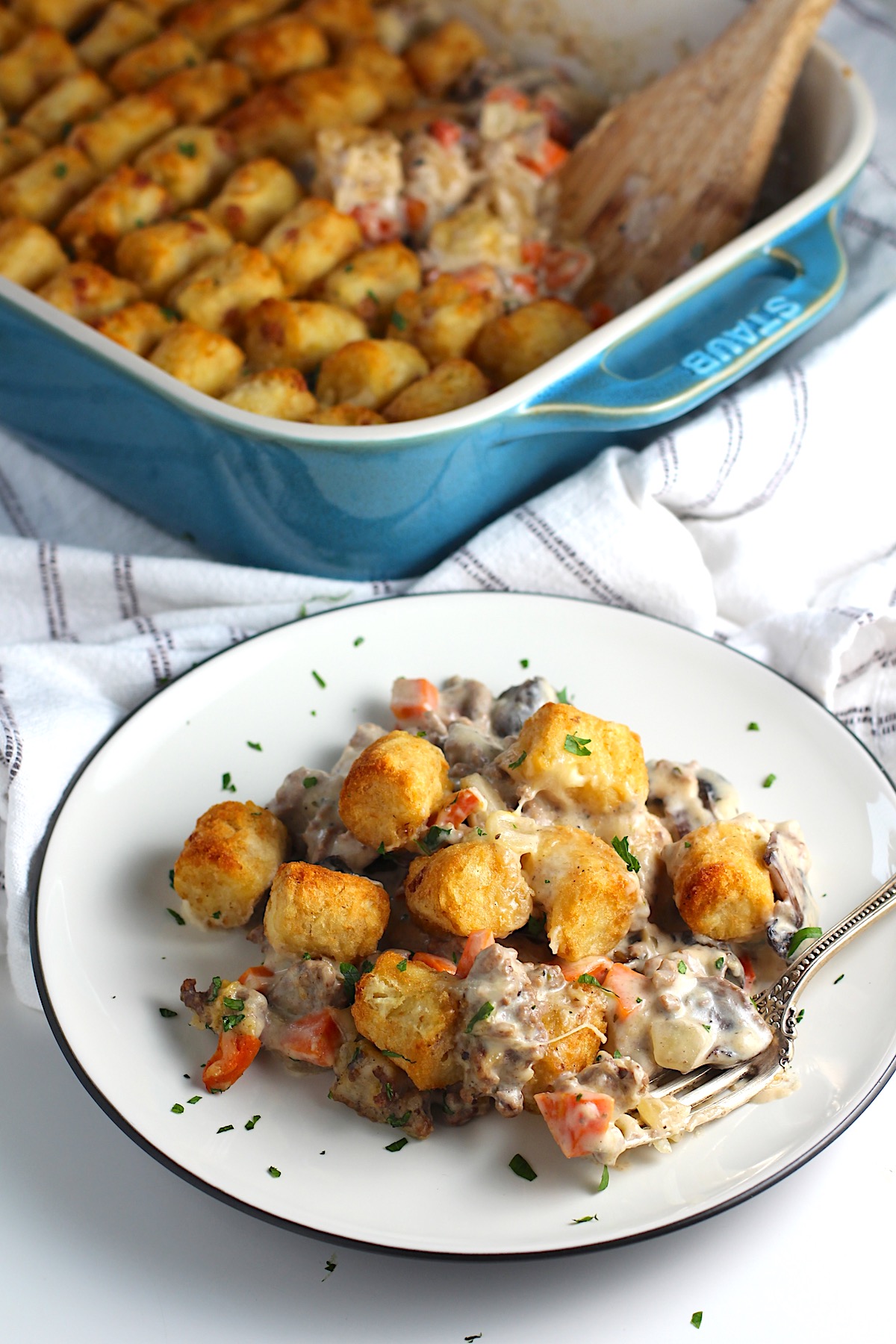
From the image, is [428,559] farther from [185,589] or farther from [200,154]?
[200,154]

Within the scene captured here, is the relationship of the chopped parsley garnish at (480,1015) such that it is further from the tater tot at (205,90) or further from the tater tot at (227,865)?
the tater tot at (205,90)

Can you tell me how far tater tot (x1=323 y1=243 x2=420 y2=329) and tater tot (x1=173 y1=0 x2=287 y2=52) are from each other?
2.60 feet

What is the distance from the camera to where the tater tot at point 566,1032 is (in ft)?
4.40

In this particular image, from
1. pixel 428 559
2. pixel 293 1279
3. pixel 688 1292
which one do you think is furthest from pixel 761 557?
pixel 293 1279

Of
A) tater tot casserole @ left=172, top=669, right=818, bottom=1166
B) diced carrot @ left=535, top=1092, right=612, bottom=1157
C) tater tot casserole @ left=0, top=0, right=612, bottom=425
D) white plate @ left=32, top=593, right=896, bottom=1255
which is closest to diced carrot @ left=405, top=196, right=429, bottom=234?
tater tot casserole @ left=0, top=0, right=612, bottom=425

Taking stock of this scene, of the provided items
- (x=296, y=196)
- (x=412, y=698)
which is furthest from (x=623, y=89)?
(x=412, y=698)

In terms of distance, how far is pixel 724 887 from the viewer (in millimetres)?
1472

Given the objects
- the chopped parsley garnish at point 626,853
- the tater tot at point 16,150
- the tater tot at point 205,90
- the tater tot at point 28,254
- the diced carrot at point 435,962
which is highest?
the chopped parsley garnish at point 626,853

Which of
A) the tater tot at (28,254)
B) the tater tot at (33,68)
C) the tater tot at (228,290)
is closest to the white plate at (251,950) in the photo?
the tater tot at (228,290)

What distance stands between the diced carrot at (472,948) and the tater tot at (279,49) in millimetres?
1966

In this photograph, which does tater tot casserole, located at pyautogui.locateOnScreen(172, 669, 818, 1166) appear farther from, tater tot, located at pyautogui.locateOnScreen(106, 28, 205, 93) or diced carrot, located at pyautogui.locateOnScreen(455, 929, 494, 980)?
tater tot, located at pyautogui.locateOnScreen(106, 28, 205, 93)

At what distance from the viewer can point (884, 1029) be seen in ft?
4.68

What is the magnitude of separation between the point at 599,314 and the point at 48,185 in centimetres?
100

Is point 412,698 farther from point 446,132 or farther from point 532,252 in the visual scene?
point 446,132
